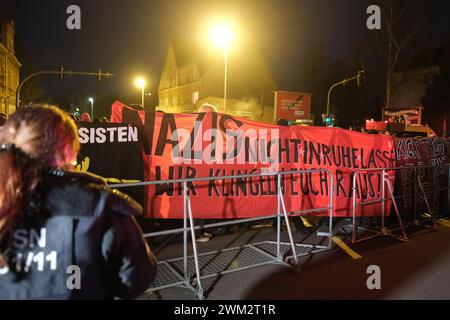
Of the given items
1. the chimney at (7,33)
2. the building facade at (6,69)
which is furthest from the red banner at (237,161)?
the chimney at (7,33)

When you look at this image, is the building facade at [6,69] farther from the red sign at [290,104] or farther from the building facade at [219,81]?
the red sign at [290,104]

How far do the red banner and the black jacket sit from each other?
16.4 feet

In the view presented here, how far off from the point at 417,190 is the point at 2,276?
8.53m

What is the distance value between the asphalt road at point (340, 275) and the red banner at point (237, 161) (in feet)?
2.24

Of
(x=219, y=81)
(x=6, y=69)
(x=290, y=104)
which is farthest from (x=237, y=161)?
(x=219, y=81)

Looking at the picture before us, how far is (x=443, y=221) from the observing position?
29.5 ft

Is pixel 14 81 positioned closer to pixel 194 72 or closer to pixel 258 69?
pixel 194 72

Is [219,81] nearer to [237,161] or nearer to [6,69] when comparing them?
[6,69]

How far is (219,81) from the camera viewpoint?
5153 cm

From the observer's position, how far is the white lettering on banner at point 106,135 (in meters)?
6.66

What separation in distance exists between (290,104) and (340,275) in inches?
1316

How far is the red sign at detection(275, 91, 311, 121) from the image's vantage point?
37556 mm
